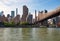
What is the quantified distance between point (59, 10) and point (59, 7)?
61cm

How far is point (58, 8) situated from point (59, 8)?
64cm

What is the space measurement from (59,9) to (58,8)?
418 mm

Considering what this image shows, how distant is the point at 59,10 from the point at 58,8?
0.86 feet

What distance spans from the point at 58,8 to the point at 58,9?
0.39 feet

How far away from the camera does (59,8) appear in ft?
79.0

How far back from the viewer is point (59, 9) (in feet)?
79.8

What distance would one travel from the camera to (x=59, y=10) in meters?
24.7

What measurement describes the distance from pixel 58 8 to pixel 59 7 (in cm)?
55

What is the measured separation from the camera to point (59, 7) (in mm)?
24172

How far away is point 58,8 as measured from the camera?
81.1 ft

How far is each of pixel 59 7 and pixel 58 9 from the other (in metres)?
0.61

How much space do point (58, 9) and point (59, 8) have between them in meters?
0.68
